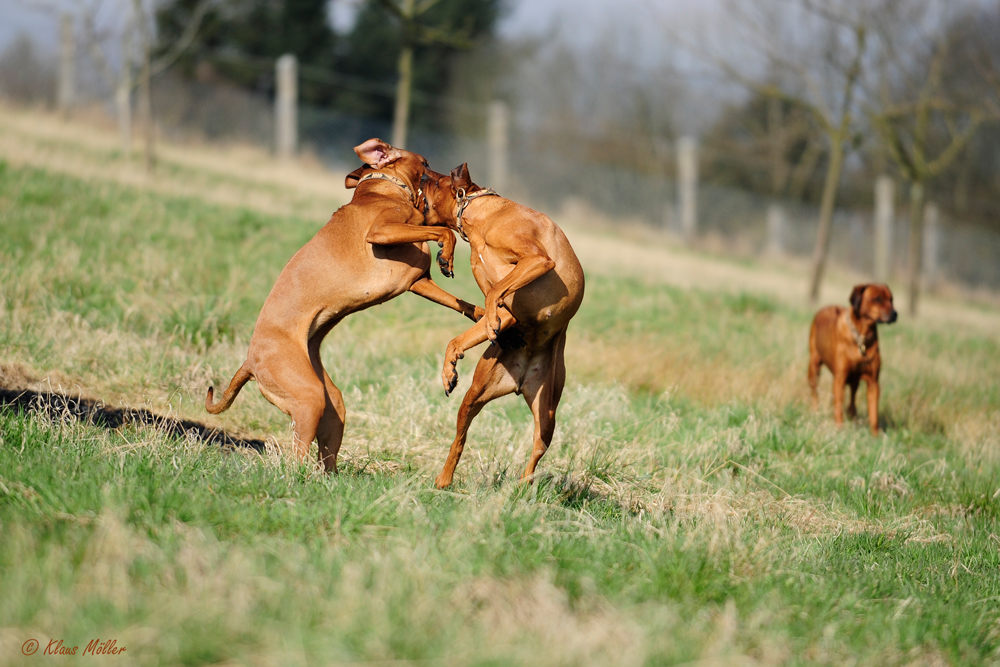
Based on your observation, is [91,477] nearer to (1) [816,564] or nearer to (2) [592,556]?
(2) [592,556]

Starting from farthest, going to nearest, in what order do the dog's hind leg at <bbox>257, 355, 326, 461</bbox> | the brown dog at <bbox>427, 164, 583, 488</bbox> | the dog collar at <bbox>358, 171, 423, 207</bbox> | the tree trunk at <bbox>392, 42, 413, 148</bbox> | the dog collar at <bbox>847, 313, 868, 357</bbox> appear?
the tree trunk at <bbox>392, 42, 413, 148</bbox> < the dog collar at <bbox>847, 313, 868, 357</bbox> < the dog collar at <bbox>358, 171, 423, 207</bbox> < the dog's hind leg at <bbox>257, 355, 326, 461</bbox> < the brown dog at <bbox>427, 164, 583, 488</bbox>

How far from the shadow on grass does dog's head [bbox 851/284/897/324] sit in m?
4.94

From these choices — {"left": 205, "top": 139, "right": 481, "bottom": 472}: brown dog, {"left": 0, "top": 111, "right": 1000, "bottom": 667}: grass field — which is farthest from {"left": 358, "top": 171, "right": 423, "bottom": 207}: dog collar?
{"left": 0, "top": 111, "right": 1000, "bottom": 667}: grass field

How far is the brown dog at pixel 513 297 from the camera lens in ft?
11.3

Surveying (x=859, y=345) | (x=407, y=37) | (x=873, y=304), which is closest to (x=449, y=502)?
(x=859, y=345)

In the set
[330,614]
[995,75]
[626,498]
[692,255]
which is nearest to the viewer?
[330,614]

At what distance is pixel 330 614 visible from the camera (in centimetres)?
229

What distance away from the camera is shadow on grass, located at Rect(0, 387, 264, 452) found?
4137 millimetres

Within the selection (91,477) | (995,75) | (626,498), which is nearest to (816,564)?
(626,498)

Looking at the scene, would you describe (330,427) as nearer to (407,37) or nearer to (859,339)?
(859,339)

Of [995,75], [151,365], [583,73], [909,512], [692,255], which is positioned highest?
[583,73]

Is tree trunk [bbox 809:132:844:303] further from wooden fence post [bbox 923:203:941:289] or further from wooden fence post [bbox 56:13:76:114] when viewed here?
wooden fence post [bbox 56:13:76:114]

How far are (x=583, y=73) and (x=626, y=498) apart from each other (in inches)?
1222

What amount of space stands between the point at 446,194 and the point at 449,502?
144cm
